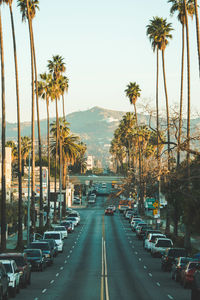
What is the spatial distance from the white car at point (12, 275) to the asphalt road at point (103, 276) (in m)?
0.49

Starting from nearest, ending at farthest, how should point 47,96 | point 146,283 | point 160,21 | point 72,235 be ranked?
point 146,283
point 160,21
point 72,235
point 47,96

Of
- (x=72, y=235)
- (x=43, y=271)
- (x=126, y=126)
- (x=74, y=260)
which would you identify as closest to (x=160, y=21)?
(x=72, y=235)

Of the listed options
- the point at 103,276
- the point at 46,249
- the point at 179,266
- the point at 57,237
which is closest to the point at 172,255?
the point at 103,276

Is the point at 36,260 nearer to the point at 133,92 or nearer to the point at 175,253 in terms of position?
the point at 175,253

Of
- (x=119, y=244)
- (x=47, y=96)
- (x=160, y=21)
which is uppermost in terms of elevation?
(x=160, y=21)

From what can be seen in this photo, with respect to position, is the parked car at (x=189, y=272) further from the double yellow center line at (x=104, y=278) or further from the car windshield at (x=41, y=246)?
the car windshield at (x=41, y=246)

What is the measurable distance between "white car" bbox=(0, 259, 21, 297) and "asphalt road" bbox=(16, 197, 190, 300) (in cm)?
49

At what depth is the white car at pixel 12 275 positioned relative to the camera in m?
27.6

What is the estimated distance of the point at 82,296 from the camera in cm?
2806

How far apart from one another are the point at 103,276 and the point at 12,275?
10.4 m

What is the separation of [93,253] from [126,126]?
84.8 meters

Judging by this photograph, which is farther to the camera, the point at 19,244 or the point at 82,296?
the point at 19,244

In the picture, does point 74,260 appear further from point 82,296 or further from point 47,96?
point 47,96

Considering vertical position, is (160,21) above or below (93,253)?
above
